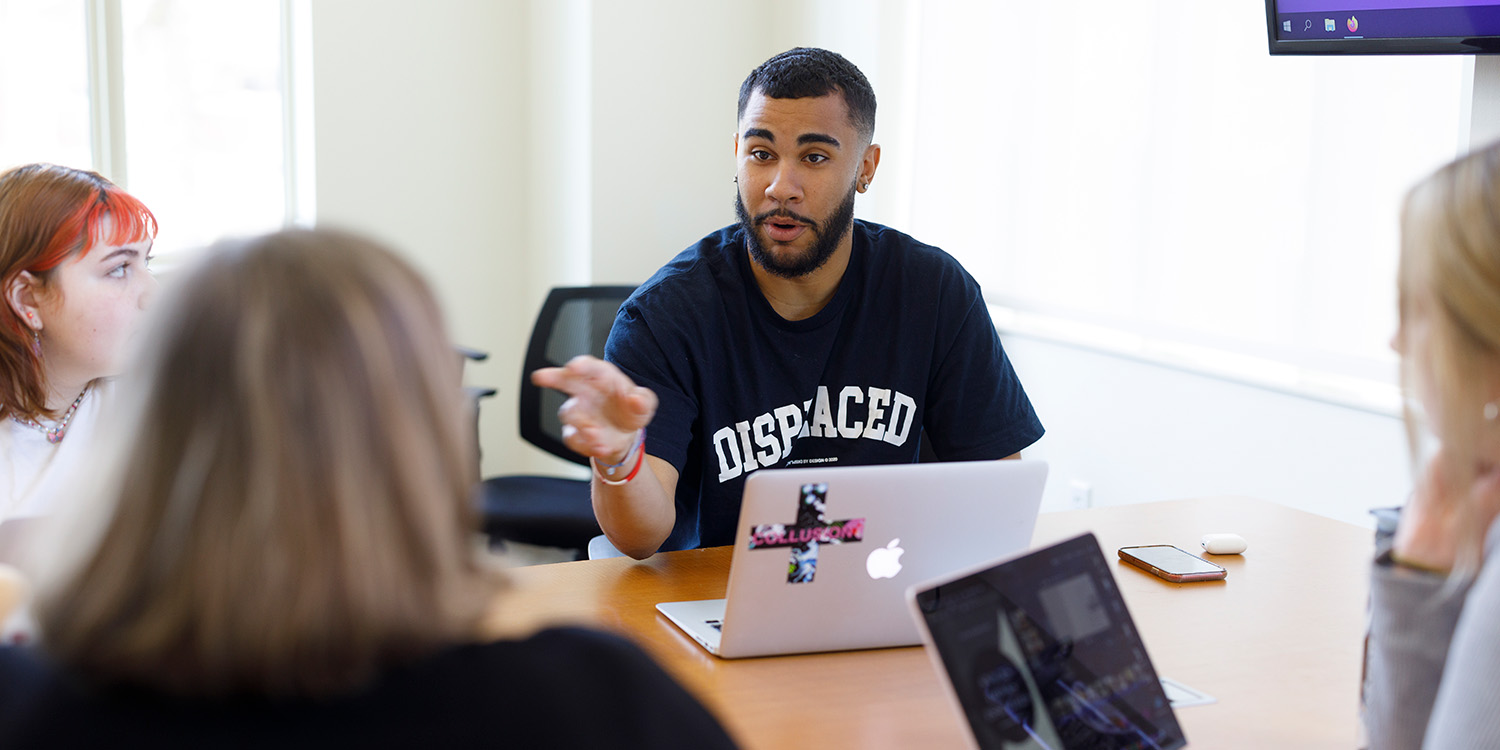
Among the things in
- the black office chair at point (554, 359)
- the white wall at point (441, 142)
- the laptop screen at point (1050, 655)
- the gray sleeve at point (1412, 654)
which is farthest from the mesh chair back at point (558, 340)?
the gray sleeve at point (1412, 654)

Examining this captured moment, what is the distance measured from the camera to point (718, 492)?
1912 mm

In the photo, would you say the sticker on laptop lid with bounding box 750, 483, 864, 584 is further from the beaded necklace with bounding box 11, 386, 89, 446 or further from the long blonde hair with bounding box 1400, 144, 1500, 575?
the beaded necklace with bounding box 11, 386, 89, 446

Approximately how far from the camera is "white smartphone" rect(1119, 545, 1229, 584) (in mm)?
1700

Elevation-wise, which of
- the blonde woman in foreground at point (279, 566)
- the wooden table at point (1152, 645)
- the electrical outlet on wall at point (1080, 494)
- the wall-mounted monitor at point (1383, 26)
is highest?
the wall-mounted monitor at point (1383, 26)

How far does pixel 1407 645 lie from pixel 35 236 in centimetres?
176

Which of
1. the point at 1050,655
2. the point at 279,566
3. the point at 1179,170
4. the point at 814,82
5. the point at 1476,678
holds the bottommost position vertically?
the point at 1050,655

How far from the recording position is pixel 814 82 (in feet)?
6.57

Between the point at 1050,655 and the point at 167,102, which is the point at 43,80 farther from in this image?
the point at 1050,655

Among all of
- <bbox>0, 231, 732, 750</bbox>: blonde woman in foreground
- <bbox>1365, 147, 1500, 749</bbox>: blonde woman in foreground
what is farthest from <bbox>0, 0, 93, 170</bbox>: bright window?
<bbox>1365, 147, 1500, 749</bbox>: blonde woman in foreground

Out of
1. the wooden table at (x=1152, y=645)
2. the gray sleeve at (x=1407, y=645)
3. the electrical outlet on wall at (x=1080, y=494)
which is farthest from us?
the electrical outlet on wall at (x=1080, y=494)

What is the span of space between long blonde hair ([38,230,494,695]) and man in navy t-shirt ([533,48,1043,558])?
114 centimetres

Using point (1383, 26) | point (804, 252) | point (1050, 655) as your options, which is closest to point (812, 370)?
point (804, 252)

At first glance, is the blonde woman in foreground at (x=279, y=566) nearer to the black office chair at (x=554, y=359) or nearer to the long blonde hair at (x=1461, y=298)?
the long blonde hair at (x=1461, y=298)

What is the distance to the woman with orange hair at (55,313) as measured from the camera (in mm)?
1713
